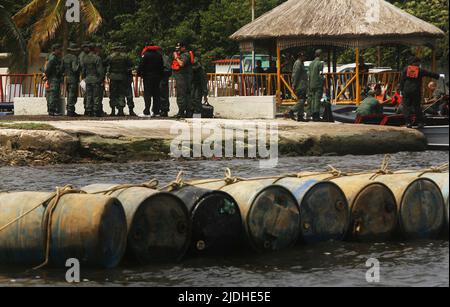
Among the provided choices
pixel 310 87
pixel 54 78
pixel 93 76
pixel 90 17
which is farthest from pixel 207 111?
→ pixel 90 17

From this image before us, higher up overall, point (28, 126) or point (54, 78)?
point (54, 78)

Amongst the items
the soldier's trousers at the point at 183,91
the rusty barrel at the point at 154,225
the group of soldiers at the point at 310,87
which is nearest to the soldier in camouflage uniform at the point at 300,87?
the group of soldiers at the point at 310,87

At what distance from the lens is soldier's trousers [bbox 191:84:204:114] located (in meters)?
29.9

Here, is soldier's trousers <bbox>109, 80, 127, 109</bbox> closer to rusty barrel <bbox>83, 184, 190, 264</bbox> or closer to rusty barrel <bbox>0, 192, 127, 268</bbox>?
rusty barrel <bbox>83, 184, 190, 264</bbox>

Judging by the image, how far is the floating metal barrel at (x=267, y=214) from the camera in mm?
12820

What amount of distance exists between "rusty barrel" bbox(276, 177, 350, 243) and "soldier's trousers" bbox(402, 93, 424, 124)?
1295cm

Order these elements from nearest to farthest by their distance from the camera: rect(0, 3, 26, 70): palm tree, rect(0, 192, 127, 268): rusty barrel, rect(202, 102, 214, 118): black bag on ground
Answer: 1. rect(0, 192, 127, 268): rusty barrel
2. rect(202, 102, 214, 118): black bag on ground
3. rect(0, 3, 26, 70): palm tree

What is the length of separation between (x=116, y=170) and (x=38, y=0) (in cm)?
1879

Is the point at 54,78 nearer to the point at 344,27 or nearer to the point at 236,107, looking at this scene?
the point at 236,107

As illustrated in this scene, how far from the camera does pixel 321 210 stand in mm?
13312

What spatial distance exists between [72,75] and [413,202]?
17625 millimetres

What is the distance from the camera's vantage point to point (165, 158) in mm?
24359

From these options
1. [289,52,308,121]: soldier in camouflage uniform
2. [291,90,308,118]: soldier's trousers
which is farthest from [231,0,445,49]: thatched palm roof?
[291,90,308,118]: soldier's trousers
